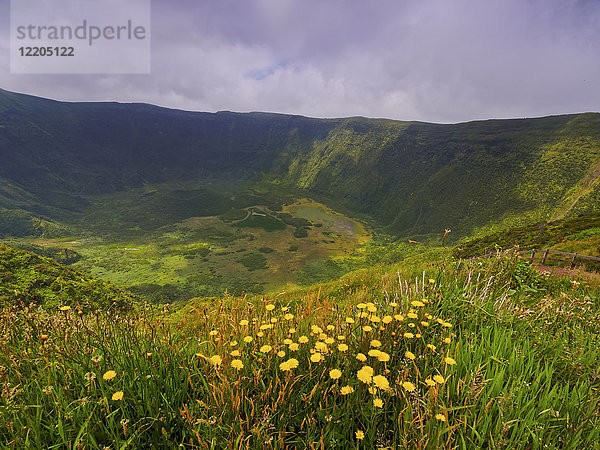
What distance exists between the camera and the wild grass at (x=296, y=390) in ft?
4.71

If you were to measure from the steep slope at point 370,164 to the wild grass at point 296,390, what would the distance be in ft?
221

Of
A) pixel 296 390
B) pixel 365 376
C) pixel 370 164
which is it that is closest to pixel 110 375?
pixel 296 390

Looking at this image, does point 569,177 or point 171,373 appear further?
point 569,177

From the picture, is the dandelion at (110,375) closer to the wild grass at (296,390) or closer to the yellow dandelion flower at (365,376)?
the wild grass at (296,390)

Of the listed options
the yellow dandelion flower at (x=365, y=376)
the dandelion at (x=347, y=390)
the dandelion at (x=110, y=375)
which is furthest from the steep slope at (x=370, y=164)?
the dandelion at (x=110, y=375)

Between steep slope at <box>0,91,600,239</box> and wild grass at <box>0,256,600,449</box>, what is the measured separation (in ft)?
221

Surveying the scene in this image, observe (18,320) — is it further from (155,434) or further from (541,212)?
(541,212)

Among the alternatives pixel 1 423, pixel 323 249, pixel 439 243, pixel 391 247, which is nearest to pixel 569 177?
pixel 439 243

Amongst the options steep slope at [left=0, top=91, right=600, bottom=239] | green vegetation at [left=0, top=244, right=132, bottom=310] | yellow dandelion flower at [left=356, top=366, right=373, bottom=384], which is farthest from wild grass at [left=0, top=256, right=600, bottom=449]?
steep slope at [left=0, top=91, right=600, bottom=239]

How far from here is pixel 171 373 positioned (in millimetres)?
1934

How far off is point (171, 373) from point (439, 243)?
79.4 m

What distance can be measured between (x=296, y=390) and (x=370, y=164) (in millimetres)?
140376

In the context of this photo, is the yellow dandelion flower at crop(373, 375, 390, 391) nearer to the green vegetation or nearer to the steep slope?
the green vegetation

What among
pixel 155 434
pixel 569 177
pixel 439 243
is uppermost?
pixel 569 177
